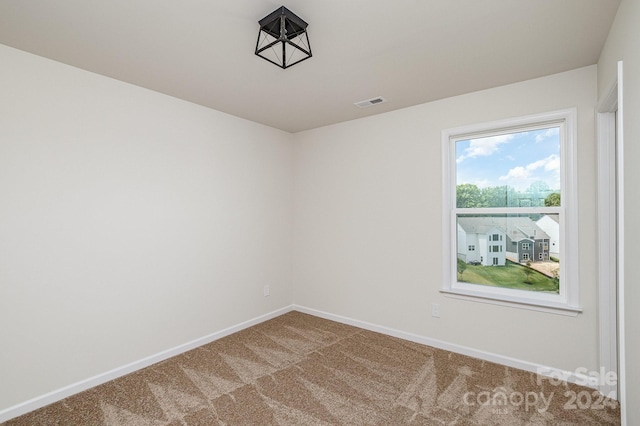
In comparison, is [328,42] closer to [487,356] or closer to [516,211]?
[516,211]

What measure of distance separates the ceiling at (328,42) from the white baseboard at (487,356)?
8.11 ft

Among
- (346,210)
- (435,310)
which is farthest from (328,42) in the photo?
(435,310)

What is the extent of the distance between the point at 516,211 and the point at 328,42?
7.40 ft

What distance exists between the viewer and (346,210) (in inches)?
158

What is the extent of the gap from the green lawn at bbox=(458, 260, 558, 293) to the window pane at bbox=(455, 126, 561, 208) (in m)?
0.61

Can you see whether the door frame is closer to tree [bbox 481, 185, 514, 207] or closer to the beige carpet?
the beige carpet

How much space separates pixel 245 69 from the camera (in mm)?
2561

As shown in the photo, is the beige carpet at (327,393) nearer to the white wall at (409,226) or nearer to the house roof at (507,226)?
the white wall at (409,226)

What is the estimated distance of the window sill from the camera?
2.60 m

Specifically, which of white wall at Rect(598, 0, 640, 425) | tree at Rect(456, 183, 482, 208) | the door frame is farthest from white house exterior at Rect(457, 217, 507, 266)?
white wall at Rect(598, 0, 640, 425)

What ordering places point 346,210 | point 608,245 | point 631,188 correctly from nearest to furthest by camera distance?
point 631,188, point 608,245, point 346,210

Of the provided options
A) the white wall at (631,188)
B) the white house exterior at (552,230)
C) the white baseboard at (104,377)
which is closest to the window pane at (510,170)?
the white house exterior at (552,230)

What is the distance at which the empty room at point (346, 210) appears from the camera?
78.7 inches

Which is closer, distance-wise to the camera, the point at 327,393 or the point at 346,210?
the point at 327,393
